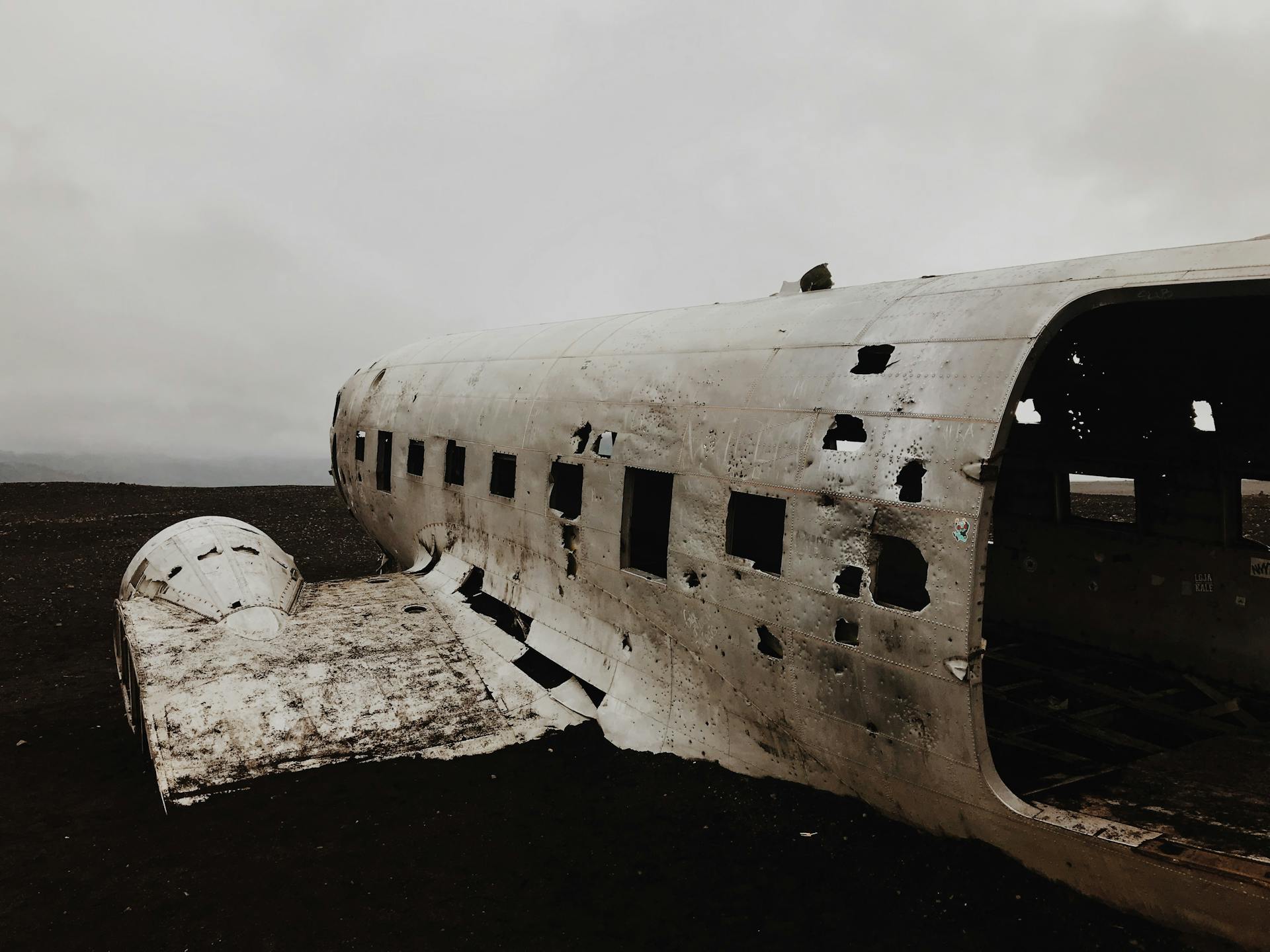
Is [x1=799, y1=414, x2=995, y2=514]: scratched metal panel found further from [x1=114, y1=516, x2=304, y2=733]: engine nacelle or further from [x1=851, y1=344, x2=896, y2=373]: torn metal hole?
[x1=114, y1=516, x2=304, y2=733]: engine nacelle

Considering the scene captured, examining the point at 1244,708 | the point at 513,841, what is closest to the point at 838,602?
the point at 513,841

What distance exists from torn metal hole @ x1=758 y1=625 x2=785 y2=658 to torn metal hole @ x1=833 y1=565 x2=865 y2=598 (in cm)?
79

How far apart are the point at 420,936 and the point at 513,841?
1283 millimetres

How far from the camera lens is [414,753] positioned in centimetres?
822

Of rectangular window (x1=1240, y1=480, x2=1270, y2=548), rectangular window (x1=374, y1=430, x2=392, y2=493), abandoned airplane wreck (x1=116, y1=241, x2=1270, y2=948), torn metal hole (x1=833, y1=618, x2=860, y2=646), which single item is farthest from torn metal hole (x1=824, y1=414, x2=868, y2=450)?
rectangular window (x1=1240, y1=480, x2=1270, y2=548)

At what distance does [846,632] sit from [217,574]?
8.60 m

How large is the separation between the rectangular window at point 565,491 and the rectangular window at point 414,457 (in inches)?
157

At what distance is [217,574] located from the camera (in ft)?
35.2

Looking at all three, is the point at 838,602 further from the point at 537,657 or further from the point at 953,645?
the point at 537,657

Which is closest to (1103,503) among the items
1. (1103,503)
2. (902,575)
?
(1103,503)

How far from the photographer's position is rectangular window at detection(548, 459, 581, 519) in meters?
8.90

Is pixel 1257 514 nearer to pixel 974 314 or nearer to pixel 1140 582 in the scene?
pixel 1140 582

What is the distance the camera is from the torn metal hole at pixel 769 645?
647 cm

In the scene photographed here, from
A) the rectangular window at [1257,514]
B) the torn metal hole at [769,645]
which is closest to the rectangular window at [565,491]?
the torn metal hole at [769,645]
